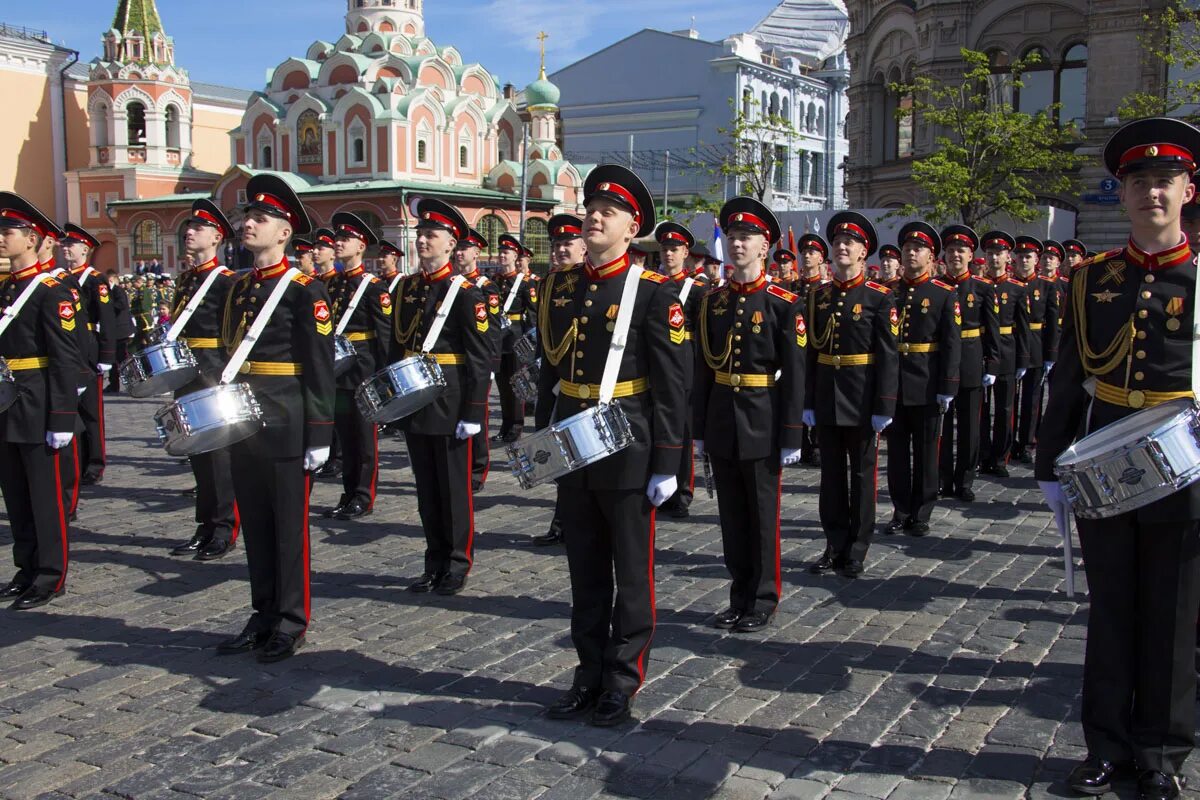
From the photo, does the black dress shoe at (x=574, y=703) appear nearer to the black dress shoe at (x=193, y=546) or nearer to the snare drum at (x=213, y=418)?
the snare drum at (x=213, y=418)

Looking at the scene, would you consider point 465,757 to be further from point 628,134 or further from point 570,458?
point 628,134

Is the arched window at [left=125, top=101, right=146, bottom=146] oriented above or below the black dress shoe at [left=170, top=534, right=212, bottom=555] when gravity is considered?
above

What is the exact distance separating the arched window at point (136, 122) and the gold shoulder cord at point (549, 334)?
59025mm

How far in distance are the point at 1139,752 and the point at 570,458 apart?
2494 millimetres

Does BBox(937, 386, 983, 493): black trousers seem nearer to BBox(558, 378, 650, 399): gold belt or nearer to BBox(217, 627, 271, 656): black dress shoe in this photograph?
BBox(558, 378, 650, 399): gold belt

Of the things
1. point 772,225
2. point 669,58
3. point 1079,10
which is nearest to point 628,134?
point 669,58

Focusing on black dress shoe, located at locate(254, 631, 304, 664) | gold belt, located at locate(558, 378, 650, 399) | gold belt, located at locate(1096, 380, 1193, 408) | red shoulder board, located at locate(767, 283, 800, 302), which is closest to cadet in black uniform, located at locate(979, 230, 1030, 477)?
red shoulder board, located at locate(767, 283, 800, 302)

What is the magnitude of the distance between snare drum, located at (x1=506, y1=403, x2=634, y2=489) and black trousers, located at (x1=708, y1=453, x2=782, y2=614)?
162 centimetres

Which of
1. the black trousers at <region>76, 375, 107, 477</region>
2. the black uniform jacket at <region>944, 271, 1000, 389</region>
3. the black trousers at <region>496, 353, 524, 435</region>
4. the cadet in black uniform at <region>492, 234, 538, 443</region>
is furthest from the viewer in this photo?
the cadet in black uniform at <region>492, 234, 538, 443</region>

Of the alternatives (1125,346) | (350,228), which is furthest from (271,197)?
(1125,346)

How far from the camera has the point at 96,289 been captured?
11859 mm

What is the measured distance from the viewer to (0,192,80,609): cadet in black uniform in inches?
271

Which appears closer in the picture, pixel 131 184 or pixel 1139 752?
pixel 1139 752

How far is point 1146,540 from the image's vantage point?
→ 4.32 m
